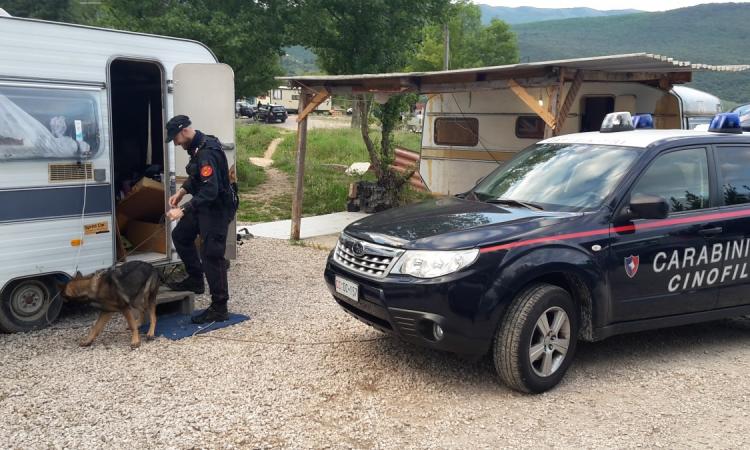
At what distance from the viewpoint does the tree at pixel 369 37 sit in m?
13.9

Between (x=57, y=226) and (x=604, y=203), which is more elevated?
(x=604, y=203)

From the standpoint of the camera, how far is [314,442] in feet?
12.4

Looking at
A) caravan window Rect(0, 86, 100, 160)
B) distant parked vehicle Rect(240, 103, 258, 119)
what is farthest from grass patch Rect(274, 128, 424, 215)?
distant parked vehicle Rect(240, 103, 258, 119)

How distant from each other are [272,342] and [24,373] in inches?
71.9

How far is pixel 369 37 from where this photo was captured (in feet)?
46.9

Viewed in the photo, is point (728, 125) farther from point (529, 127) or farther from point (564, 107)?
point (529, 127)

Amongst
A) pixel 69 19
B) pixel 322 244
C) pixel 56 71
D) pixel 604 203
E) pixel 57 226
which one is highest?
pixel 69 19

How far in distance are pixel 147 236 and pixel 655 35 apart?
451 feet

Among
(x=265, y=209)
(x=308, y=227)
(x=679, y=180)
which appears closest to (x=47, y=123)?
(x=679, y=180)

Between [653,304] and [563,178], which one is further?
[563,178]

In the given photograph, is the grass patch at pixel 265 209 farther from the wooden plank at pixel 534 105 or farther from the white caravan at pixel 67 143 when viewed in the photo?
the wooden plank at pixel 534 105

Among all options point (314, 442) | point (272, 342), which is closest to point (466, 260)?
point (314, 442)

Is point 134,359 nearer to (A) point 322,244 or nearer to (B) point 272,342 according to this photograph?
(B) point 272,342

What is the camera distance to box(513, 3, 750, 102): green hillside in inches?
4024
